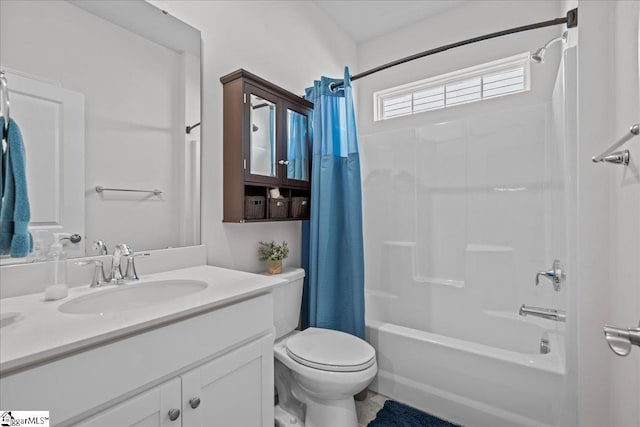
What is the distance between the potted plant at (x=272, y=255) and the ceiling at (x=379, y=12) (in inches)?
76.4

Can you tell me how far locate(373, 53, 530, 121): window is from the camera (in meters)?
2.29

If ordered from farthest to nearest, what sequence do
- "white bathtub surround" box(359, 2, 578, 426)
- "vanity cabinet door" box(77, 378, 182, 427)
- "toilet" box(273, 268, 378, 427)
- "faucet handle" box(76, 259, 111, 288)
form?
"white bathtub surround" box(359, 2, 578, 426)
"toilet" box(273, 268, 378, 427)
"faucet handle" box(76, 259, 111, 288)
"vanity cabinet door" box(77, 378, 182, 427)

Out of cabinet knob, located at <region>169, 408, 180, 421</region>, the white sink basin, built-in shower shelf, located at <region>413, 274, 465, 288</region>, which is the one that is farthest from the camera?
built-in shower shelf, located at <region>413, 274, 465, 288</region>

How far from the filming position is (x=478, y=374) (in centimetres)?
158

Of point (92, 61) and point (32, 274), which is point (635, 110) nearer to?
point (92, 61)

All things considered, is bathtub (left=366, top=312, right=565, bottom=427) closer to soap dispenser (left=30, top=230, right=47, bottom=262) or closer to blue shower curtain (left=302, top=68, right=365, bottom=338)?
blue shower curtain (left=302, top=68, right=365, bottom=338)

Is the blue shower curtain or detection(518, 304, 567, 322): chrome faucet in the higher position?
the blue shower curtain

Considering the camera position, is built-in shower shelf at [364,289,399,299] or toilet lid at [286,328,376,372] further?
built-in shower shelf at [364,289,399,299]

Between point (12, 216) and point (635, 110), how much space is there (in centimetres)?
186

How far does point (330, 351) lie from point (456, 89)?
2226 mm

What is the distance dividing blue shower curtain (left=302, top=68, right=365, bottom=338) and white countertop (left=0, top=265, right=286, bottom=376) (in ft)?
2.52

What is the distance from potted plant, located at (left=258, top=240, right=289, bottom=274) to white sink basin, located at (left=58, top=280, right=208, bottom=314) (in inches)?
23.6

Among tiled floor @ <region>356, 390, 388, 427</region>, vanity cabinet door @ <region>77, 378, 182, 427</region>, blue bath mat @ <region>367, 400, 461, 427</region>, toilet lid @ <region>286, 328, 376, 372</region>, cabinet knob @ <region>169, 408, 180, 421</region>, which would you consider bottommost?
tiled floor @ <region>356, 390, 388, 427</region>

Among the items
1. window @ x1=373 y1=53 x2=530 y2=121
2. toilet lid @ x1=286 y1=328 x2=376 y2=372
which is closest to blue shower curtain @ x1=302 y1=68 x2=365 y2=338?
toilet lid @ x1=286 y1=328 x2=376 y2=372
